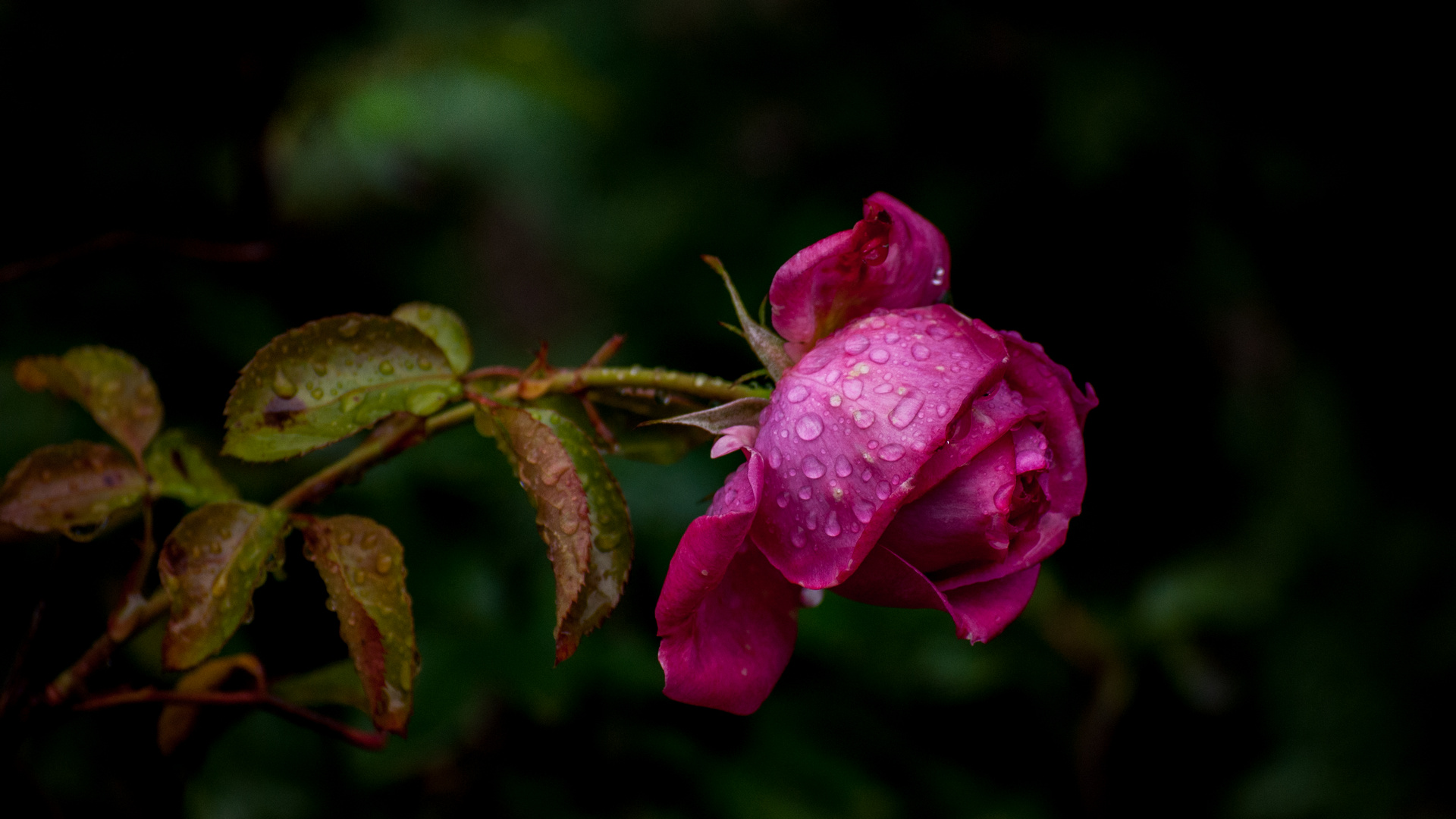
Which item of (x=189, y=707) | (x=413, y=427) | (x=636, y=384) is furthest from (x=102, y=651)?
(x=636, y=384)

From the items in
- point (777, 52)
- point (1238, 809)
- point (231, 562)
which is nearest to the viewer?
point (231, 562)

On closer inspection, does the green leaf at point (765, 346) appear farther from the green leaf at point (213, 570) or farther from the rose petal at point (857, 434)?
the green leaf at point (213, 570)

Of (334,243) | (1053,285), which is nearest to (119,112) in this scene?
(334,243)

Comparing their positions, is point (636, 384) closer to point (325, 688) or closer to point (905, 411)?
point (905, 411)

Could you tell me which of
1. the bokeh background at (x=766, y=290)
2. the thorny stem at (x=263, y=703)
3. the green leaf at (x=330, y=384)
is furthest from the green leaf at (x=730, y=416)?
the bokeh background at (x=766, y=290)

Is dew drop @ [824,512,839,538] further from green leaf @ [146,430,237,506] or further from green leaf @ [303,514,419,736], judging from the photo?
green leaf @ [146,430,237,506]

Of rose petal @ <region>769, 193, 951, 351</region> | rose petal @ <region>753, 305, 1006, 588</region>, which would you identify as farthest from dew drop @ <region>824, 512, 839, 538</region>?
rose petal @ <region>769, 193, 951, 351</region>

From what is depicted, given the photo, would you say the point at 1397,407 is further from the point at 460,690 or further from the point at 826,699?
the point at 460,690
